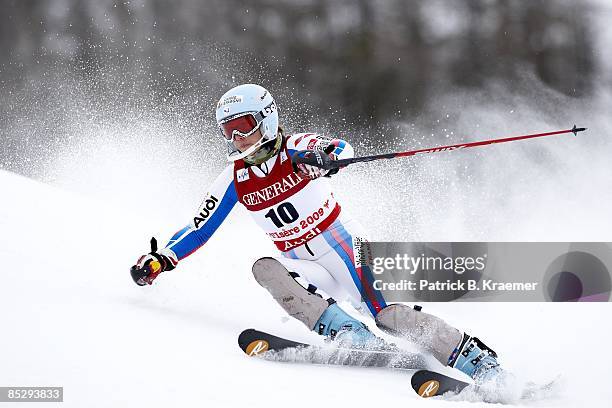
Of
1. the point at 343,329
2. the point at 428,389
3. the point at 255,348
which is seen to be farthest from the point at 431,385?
the point at 255,348

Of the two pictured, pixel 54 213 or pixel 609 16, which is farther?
pixel 609 16

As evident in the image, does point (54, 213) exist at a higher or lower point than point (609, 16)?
lower

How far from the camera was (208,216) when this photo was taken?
197 inches

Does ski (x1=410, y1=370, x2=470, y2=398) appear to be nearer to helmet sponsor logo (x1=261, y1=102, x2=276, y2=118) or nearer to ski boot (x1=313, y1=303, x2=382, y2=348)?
ski boot (x1=313, y1=303, x2=382, y2=348)

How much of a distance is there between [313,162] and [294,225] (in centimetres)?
47

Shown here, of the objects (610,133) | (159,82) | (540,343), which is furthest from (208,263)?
(159,82)

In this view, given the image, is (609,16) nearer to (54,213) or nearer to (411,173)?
(411,173)

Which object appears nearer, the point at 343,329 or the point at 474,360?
the point at 474,360

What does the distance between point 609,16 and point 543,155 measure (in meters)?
10.6

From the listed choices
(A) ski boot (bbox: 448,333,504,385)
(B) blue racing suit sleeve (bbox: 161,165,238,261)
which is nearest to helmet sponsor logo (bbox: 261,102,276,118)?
(B) blue racing suit sleeve (bbox: 161,165,238,261)

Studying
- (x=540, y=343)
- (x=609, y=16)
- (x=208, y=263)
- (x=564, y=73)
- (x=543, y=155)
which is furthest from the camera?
(x=564, y=73)

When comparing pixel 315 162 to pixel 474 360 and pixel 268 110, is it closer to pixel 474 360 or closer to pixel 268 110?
pixel 268 110

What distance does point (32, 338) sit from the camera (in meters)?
3.90

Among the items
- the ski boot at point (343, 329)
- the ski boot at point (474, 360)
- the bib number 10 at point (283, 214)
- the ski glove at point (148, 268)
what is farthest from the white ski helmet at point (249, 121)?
the ski boot at point (474, 360)
